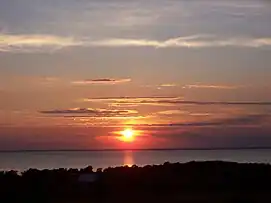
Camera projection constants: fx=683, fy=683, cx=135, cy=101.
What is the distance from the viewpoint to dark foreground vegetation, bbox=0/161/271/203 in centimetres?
2308

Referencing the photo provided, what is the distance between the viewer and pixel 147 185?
26062mm

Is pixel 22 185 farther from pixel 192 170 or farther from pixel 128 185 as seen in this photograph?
pixel 192 170

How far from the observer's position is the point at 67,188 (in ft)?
82.2

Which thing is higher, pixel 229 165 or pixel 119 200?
pixel 229 165

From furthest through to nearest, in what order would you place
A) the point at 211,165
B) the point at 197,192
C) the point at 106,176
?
1. the point at 211,165
2. the point at 106,176
3. the point at 197,192

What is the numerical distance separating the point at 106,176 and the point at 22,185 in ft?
14.1

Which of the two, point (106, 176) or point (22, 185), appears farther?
point (106, 176)

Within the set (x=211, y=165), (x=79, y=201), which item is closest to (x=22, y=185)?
(x=79, y=201)

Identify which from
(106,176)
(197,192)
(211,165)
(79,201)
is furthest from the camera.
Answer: (211,165)

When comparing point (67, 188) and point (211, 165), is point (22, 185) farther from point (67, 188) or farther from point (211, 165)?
→ point (211, 165)

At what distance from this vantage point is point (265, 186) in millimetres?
25953

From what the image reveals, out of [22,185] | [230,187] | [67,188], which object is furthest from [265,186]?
[22,185]

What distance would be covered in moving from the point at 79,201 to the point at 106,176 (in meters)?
5.44

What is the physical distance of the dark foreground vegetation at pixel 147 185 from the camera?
23078 mm
